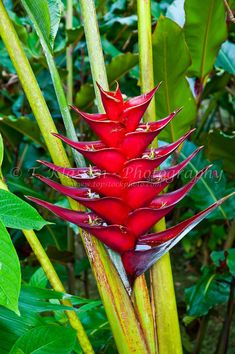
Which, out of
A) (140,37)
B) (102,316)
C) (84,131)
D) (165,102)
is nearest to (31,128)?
(84,131)

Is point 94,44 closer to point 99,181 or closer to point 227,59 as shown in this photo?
point 99,181

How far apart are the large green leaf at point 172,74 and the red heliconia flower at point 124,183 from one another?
0.37 metres

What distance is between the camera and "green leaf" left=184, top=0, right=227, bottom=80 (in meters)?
0.98

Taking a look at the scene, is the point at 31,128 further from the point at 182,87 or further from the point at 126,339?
the point at 126,339

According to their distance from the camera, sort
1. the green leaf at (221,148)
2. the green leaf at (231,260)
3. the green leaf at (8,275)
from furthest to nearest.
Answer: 1. the green leaf at (221,148)
2. the green leaf at (231,260)
3. the green leaf at (8,275)

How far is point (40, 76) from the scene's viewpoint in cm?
160

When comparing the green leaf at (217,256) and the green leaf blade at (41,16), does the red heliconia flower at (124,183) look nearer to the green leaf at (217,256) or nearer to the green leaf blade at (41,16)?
the green leaf blade at (41,16)

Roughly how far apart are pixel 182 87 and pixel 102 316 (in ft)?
1.31

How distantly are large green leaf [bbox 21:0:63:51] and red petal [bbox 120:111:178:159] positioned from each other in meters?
0.14

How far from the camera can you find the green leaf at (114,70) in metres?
1.29

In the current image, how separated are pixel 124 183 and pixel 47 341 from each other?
6.4 inches

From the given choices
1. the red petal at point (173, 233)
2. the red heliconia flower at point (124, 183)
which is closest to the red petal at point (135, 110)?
the red heliconia flower at point (124, 183)

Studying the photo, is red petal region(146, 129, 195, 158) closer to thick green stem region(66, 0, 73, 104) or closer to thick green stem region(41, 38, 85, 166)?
thick green stem region(41, 38, 85, 166)

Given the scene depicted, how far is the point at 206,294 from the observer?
110cm
